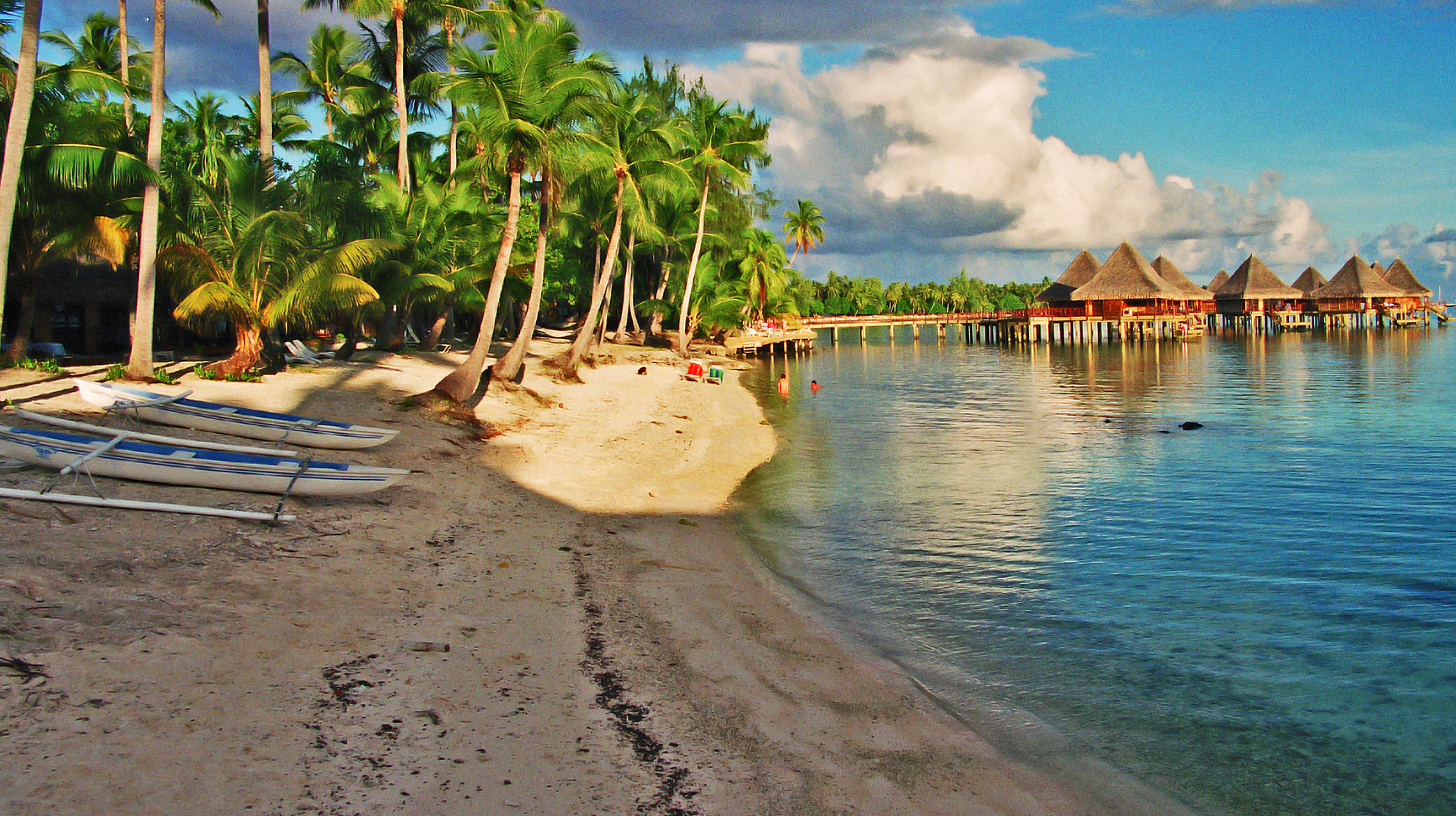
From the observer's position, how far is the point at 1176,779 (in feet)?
18.1

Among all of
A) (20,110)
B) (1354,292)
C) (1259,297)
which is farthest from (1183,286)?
(20,110)

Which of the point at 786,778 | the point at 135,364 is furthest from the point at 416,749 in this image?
the point at 135,364

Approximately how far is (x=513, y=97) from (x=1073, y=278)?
2582 inches

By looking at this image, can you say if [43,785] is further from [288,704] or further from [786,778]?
[786,778]

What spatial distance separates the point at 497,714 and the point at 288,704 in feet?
3.77

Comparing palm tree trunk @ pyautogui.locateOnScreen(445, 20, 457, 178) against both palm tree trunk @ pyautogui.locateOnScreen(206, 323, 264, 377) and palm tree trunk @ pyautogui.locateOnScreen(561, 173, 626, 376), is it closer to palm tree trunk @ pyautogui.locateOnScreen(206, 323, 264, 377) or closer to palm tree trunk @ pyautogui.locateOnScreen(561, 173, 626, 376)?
palm tree trunk @ pyautogui.locateOnScreen(561, 173, 626, 376)

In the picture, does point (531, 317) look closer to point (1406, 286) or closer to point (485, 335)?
point (485, 335)

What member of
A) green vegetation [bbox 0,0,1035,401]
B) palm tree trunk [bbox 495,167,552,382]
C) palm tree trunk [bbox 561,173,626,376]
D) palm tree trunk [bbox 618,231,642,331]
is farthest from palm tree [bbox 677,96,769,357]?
palm tree trunk [bbox 495,167,552,382]

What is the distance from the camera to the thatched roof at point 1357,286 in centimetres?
8212

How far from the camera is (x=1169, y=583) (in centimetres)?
949

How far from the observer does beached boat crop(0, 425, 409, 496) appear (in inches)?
339

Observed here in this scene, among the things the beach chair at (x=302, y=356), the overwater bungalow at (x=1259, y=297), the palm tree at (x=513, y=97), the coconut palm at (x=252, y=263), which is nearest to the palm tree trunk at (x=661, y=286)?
the beach chair at (x=302, y=356)

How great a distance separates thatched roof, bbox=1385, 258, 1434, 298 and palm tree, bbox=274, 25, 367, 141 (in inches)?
Result: 3669

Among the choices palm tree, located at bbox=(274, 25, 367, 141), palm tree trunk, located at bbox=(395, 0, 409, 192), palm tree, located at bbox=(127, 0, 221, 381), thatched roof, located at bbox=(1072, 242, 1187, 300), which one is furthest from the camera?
thatched roof, located at bbox=(1072, 242, 1187, 300)
